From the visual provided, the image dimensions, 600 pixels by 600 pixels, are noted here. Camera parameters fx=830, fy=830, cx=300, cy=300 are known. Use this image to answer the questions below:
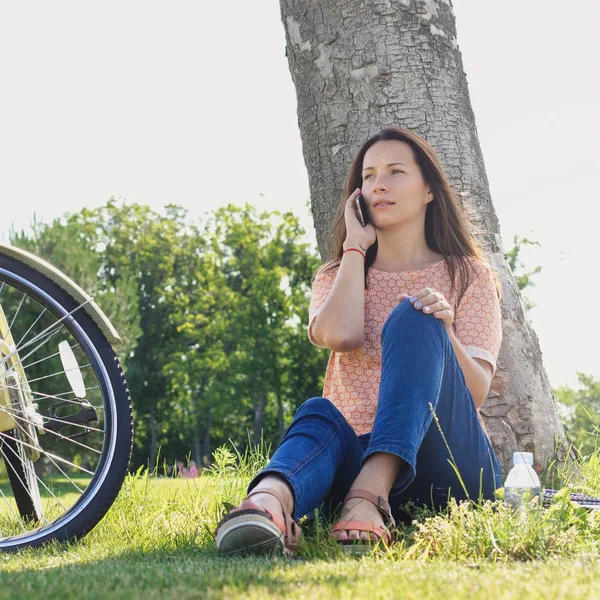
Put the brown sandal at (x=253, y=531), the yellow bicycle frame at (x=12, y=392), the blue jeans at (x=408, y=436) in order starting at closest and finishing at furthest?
the brown sandal at (x=253, y=531)
the blue jeans at (x=408, y=436)
the yellow bicycle frame at (x=12, y=392)

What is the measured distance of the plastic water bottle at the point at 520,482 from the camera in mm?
2584

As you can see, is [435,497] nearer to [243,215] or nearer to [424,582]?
[424,582]

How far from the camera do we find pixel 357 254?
10.5ft

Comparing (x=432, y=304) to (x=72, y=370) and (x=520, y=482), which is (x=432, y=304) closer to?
(x=520, y=482)

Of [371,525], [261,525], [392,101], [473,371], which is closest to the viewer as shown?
[261,525]

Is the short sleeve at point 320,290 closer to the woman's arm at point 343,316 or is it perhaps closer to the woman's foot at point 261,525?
the woman's arm at point 343,316

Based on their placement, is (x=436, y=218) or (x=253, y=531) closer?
(x=253, y=531)

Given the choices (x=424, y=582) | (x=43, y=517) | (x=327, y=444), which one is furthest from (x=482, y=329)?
(x=43, y=517)

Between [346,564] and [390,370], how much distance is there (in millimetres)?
676

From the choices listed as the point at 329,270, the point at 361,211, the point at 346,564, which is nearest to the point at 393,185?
the point at 361,211

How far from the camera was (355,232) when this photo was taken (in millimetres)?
3275

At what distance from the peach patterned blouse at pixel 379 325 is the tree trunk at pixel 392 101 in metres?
0.56

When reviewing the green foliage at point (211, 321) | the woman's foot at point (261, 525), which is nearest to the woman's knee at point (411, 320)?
the woman's foot at point (261, 525)

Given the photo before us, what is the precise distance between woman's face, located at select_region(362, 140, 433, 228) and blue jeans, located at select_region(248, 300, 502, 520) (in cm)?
74
